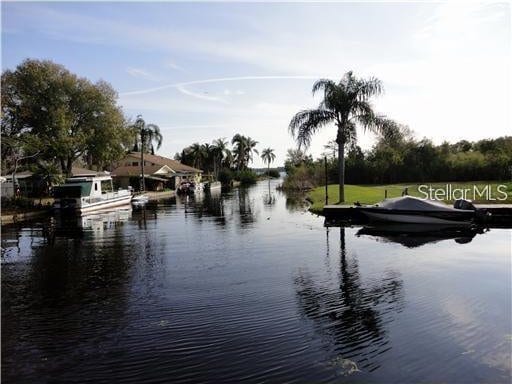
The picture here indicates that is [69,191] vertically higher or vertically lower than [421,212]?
higher

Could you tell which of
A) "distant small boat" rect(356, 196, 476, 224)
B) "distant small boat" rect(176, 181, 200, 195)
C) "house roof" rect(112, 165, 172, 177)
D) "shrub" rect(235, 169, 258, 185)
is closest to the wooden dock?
"distant small boat" rect(356, 196, 476, 224)

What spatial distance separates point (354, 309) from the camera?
10164 mm

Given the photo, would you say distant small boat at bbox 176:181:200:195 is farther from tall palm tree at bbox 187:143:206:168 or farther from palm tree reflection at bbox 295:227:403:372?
palm tree reflection at bbox 295:227:403:372

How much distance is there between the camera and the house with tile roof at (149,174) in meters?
63.4

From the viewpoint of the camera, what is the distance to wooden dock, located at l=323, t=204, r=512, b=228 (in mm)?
22672

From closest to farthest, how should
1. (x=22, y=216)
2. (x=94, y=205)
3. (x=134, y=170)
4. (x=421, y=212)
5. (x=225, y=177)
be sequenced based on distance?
(x=421, y=212), (x=22, y=216), (x=94, y=205), (x=134, y=170), (x=225, y=177)

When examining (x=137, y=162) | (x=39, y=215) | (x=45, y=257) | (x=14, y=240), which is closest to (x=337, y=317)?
(x=45, y=257)

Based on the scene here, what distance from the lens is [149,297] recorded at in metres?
11.4

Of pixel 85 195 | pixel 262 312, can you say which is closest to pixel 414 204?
pixel 262 312

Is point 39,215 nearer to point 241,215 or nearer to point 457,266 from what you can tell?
point 241,215

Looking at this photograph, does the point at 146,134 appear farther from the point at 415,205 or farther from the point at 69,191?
the point at 415,205

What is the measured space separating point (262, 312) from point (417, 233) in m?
13.3

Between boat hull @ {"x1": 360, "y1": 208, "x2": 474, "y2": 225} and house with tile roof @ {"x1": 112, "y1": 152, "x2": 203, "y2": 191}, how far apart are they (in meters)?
44.0

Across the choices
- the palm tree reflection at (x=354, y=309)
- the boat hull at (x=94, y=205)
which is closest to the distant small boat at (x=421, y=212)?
the palm tree reflection at (x=354, y=309)
